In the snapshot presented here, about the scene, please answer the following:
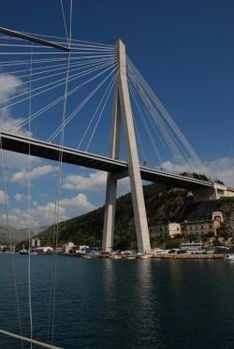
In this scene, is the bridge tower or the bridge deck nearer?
the bridge deck

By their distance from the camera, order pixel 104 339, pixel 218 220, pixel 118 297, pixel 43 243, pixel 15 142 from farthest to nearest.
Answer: pixel 43 243 < pixel 218 220 < pixel 15 142 < pixel 118 297 < pixel 104 339

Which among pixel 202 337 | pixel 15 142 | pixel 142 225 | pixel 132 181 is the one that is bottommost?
pixel 202 337

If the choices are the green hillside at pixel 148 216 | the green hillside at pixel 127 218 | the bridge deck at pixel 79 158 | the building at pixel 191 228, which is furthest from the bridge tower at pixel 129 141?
the green hillside at pixel 127 218

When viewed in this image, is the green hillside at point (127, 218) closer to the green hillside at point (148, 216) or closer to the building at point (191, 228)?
the green hillside at point (148, 216)

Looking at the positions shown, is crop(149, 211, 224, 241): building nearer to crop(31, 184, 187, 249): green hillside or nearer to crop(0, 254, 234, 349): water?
crop(31, 184, 187, 249): green hillside

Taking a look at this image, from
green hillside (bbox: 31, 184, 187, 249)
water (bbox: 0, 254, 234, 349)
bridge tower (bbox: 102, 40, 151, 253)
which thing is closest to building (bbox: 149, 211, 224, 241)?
green hillside (bbox: 31, 184, 187, 249)

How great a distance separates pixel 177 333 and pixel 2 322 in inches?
301

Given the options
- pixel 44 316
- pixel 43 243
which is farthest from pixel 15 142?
pixel 43 243

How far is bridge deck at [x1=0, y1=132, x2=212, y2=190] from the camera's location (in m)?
59.7

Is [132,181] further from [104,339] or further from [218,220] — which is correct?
[104,339]

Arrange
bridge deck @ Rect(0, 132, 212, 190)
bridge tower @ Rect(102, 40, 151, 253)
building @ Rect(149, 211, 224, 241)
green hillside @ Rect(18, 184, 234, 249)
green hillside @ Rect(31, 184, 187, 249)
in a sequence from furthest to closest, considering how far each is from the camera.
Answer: green hillside @ Rect(31, 184, 187, 249) → green hillside @ Rect(18, 184, 234, 249) → building @ Rect(149, 211, 224, 241) → bridge tower @ Rect(102, 40, 151, 253) → bridge deck @ Rect(0, 132, 212, 190)

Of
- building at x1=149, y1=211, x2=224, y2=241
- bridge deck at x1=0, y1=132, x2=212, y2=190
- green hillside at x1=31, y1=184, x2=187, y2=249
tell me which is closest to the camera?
bridge deck at x1=0, y1=132, x2=212, y2=190

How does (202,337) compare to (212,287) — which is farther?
(212,287)

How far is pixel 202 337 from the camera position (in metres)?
16.0
